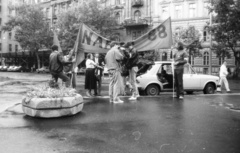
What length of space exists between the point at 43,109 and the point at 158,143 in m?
3.14

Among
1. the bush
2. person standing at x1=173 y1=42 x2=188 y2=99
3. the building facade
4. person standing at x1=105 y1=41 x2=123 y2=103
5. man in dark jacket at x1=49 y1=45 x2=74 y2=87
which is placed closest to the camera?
the bush

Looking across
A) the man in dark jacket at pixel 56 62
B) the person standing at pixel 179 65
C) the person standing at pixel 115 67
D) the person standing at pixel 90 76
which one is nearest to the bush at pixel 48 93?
the person standing at pixel 115 67

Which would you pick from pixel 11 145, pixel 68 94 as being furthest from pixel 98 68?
pixel 11 145

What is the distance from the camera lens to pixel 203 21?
136ft

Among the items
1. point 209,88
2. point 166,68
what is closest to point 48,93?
point 166,68

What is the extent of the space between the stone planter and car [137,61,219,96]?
18.4ft

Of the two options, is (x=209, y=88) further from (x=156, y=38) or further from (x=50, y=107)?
(x=50, y=107)

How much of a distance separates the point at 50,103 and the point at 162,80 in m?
6.64

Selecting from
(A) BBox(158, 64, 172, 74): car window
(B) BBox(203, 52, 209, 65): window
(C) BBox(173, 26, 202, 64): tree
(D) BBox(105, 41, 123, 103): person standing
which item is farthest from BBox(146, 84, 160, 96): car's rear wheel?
(B) BBox(203, 52, 209, 65): window

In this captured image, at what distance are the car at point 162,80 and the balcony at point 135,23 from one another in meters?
34.2

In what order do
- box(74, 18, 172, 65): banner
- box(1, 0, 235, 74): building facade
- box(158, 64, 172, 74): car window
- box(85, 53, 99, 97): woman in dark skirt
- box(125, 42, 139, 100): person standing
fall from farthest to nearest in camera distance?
box(1, 0, 235, 74): building facade, box(158, 64, 172, 74): car window, box(85, 53, 99, 97): woman in dark skirt, box(74, 18, 172, 65): banner, box(125, 42, 139, 100): person standing

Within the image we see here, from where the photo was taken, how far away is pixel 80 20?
42.2 m

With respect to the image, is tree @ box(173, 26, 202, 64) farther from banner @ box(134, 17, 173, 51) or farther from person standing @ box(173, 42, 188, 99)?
person standing @ box(173, 42, 188, 99)

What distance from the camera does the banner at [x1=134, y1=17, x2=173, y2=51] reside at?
35.4ft
